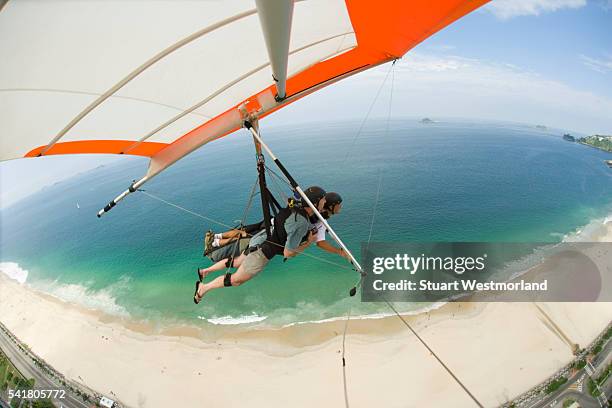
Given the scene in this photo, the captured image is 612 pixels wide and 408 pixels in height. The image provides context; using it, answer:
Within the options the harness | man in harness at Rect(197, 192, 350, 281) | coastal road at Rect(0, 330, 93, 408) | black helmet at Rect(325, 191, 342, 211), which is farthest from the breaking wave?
black helmet at Rect(325, 191, 342, 211)

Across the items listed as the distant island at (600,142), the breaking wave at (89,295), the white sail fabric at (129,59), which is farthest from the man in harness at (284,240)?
the distant island at (600,142)

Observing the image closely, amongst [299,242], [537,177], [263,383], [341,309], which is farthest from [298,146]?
[299,242]

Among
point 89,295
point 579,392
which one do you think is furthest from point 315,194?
point 89,295

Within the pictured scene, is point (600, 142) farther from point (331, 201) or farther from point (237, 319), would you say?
point (331, 201)

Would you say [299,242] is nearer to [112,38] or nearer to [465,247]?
[112,38]

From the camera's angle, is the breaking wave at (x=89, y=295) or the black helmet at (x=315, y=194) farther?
the breaking wave at (x=89, y=295)

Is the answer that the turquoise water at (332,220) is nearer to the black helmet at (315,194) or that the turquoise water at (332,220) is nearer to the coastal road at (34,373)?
the coastal road at (34,373)

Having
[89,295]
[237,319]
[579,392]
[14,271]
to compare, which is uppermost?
[14,271]
